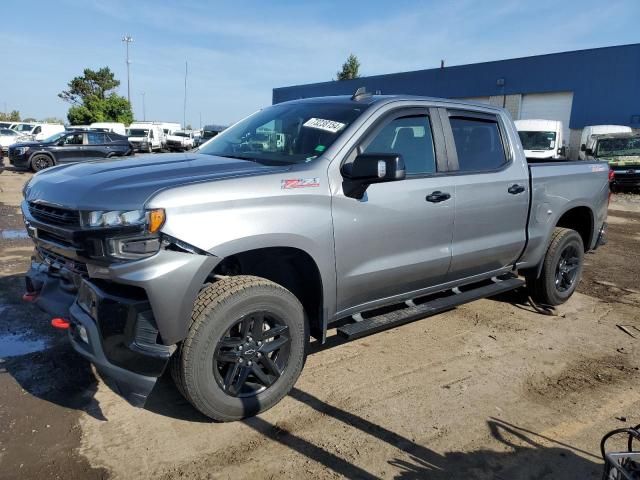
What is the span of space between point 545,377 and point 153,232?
302cm

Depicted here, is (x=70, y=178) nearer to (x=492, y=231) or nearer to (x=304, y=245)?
(x=304, y=245)

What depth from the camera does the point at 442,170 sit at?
4.07 m

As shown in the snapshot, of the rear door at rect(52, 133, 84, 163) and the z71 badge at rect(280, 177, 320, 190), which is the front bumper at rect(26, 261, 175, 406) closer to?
the z71 badge at rect(280, 177, 320, 190)

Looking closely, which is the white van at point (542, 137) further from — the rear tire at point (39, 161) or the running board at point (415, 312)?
the rear tire at point (39, 161)

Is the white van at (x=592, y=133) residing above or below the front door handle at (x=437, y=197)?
above

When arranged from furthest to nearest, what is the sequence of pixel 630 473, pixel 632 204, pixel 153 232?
1. pixel 632 204
2. pixel 153 232
3. pixel 630 473

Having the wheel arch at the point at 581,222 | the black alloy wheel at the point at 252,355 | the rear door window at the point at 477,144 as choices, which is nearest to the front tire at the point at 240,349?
the black alloy wheel at the point at 252,355

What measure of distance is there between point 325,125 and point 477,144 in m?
1.57

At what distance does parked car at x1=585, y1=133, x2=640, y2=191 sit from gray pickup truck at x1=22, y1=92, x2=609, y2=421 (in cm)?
1576

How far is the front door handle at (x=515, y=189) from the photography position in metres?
4.56

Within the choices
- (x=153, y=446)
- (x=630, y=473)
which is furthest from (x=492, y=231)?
(x=153, y=446)

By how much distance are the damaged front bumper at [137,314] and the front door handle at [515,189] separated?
113 inches

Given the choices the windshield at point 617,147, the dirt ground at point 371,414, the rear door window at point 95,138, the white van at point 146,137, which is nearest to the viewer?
the dirt ground at point 371,414

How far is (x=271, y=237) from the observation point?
9.93ft
